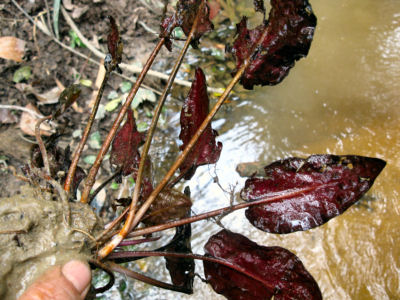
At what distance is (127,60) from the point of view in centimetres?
217

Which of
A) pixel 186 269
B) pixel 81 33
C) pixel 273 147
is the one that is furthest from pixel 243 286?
pixel 81 33

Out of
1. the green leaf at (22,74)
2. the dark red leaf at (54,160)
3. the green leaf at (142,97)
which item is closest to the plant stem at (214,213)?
the dark red leaf at (54,160)

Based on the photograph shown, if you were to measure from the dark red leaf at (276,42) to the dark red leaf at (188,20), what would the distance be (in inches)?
5.2

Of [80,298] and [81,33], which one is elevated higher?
[81,33]

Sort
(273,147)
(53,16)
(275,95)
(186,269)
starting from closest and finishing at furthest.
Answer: (186,269) < (273,147) < (275,95) < (53,16)

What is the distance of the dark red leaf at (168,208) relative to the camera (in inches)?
41.5

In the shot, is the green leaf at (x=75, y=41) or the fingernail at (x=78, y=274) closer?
the fingernail at (x=78, y=274)

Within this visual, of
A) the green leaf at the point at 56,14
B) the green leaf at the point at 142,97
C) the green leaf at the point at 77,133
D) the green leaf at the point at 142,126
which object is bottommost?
the green leaf at the point at 77,133

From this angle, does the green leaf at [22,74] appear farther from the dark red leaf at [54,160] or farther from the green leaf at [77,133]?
the dark red leaf at [54,160]

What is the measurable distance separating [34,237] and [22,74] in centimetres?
146

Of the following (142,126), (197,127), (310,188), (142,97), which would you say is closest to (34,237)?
(197,127)

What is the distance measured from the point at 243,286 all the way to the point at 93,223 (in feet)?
1.83

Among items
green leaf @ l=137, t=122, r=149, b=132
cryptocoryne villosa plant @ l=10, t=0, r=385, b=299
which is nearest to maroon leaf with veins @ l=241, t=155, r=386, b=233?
cryptocoryne villosa plant @ l=10, t=0, r=385, b=299

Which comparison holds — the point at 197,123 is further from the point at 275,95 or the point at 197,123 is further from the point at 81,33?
the point at 81,33
